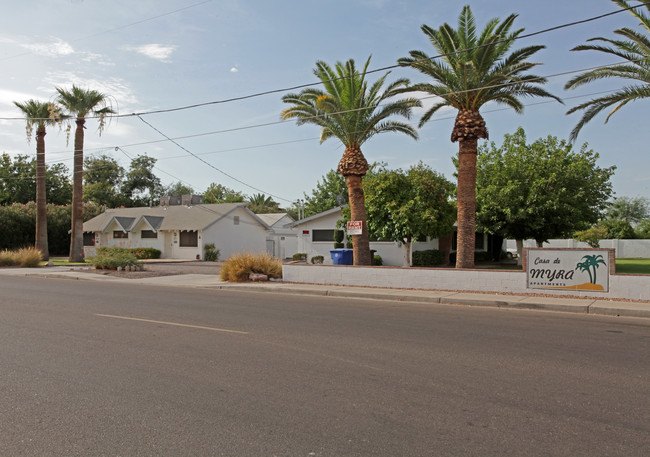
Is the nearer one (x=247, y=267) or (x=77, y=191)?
(x=247, y=267)

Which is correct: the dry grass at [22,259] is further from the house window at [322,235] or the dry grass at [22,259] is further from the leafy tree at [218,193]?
the leafy tree at [218,193]

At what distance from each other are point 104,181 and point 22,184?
13.4m

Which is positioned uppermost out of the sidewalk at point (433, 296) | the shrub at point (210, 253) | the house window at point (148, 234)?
the house window at point (148, 234)

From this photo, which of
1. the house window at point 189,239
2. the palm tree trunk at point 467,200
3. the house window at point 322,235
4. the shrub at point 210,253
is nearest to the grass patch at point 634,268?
the palm tree trunk at point 467,200

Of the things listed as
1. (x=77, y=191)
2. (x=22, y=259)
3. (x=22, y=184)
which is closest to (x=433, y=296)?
(x=22, y=259)

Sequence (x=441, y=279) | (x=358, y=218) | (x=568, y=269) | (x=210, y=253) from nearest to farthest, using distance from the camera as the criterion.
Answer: (x=568, y=269), (x=441, y=279), (x=358, y=218), (x=210, y=253)

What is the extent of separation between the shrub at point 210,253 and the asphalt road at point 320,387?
28.5 metres

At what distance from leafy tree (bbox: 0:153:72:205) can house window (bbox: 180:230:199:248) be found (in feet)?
89.5

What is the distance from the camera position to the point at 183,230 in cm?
3978

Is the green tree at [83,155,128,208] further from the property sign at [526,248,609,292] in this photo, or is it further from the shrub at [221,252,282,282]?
the property sign at [526,248,609,292]

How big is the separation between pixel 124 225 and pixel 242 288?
94.4 ft

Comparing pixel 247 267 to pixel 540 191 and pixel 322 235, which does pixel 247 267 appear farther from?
pixel 540 191

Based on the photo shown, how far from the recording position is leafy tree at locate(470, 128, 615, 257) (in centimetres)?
2509

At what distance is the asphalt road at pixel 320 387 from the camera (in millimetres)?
4129
